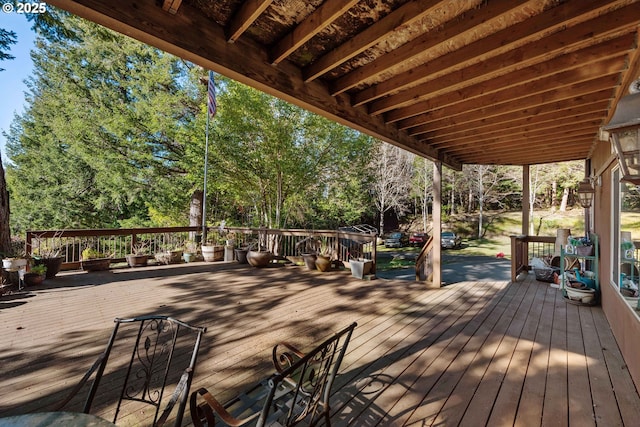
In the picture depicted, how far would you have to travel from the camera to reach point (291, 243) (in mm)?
7746

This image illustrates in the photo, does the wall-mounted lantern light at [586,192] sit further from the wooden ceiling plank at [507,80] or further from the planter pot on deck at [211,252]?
the planter pot on deck at [211,252]

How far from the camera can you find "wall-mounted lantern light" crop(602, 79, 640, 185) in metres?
1.21

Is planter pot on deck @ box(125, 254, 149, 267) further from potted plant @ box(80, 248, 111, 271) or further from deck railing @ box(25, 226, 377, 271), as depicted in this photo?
potted plant @ box(80, 248, 111, 271)

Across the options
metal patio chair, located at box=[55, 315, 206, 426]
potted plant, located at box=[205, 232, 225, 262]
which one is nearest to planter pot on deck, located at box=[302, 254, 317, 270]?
potted plant, located at box=[205, 232, 225, 262]

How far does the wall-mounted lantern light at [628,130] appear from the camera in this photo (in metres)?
1.21

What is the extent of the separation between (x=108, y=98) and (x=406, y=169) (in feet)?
51.1

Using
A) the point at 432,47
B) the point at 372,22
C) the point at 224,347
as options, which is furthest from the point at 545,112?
the point at 224,347

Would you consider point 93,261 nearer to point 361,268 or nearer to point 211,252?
point 211,252

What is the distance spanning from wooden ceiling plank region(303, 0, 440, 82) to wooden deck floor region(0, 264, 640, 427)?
2.55 meters

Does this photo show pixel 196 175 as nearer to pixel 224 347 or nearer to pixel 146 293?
pixel 146 293

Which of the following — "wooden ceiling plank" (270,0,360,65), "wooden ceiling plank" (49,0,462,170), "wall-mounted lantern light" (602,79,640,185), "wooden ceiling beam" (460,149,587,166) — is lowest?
"wall-mounted lantern light" (602,79,640,185)

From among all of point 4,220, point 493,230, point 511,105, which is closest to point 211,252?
point 4,220

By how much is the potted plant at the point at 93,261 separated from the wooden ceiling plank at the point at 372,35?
20.2ft

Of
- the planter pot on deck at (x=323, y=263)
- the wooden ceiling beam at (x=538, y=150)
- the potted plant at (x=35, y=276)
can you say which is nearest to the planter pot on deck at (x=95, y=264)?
the potted plant at (x=35, y=276)
